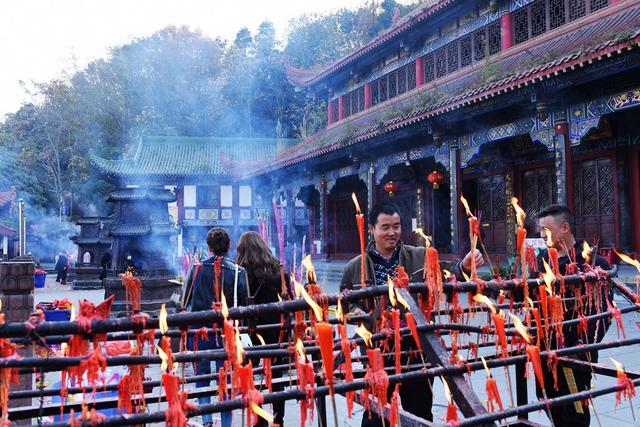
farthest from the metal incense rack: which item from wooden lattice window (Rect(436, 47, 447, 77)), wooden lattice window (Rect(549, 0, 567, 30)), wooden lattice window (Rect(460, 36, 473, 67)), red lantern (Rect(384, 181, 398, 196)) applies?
red lantern (Rect(384, 181, 398, 196))

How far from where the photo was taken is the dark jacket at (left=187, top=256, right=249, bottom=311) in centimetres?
369

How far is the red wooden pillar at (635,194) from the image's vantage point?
30.0 feet

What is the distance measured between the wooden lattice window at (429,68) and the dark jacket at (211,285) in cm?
1118

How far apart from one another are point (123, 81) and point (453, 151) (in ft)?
114

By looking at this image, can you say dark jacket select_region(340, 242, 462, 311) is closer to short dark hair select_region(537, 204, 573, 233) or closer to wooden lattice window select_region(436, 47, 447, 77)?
short dark hair select_region(537, 204, 573, 233)

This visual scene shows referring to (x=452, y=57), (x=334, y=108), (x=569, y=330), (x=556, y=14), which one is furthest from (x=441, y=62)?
(x=569, y=330)

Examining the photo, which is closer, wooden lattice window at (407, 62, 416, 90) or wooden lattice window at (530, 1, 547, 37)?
wooden lattice window at (530, 1, 547, 37)

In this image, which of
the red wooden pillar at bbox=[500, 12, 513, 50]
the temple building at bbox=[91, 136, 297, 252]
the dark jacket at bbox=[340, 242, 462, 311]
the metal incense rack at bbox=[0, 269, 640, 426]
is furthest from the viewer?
the temple building at bbox=[91, 136, 297, 252]

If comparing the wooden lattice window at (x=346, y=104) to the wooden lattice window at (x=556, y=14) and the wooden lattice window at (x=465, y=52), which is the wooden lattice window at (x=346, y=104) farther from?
the wooden lattice window at (x=556, y=14)

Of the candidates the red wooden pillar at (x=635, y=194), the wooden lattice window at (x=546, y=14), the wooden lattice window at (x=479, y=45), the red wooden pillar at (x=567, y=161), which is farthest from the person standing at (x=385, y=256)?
the wooden lattice window at (x=479, y=45)

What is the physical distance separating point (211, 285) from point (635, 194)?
27.7 feet

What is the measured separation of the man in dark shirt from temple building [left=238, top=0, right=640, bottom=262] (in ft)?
15.5

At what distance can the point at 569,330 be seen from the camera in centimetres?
285

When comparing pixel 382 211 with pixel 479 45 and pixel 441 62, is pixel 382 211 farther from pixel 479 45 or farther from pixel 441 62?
pixel 441 62
